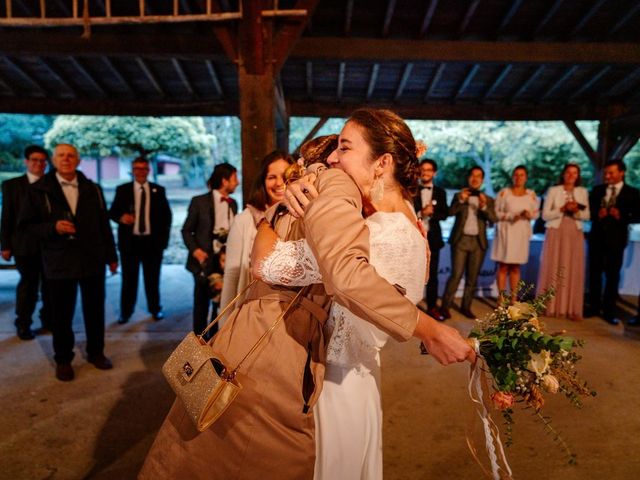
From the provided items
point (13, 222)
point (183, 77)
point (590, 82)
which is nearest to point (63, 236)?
point (13, 222)

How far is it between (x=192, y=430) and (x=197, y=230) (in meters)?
3.26

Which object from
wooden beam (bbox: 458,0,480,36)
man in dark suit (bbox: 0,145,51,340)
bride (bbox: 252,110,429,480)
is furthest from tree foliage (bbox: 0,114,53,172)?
bride (bbox: 252,110,429,480)

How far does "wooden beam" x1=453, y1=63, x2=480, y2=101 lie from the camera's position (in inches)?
293

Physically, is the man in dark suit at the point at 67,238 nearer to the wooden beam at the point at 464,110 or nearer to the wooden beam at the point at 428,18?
the wooden beam at the point at 428,18

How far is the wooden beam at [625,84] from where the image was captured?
7.59m

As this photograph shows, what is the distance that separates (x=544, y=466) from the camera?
279 cm

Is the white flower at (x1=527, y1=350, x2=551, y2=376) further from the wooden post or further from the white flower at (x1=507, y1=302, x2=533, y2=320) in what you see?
the wooden post

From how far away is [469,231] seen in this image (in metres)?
5.79

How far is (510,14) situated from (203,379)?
597 centimetres

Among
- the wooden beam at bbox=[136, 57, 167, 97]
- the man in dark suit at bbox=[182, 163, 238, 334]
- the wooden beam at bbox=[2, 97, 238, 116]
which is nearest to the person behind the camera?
the man in dark suit at bbox=[182, 163, 238, 334]

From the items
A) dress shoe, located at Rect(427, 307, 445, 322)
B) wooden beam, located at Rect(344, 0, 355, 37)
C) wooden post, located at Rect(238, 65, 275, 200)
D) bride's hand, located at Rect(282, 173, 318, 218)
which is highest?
wooden beam, located at Rect(344, 0, 355, 37)

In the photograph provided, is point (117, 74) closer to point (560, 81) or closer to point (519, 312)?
point (560, 81)

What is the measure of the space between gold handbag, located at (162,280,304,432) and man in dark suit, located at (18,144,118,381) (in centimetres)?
264

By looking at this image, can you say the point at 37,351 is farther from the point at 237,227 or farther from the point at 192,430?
the point at 192,430
